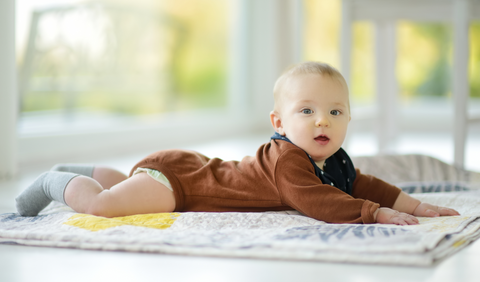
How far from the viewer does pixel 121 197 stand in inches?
39.9

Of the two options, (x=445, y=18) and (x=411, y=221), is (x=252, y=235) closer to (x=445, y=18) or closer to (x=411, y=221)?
(x=411, y=221)

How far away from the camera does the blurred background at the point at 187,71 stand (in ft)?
7.38

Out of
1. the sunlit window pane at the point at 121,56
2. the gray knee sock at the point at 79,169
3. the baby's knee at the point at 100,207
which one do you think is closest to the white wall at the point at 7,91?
the sunlit window pane at the point at 121,56

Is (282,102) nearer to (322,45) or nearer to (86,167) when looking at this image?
(86,167)

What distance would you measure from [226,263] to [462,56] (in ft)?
4.50

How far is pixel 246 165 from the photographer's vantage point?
106 cm

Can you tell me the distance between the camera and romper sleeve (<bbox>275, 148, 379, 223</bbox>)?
93 cm

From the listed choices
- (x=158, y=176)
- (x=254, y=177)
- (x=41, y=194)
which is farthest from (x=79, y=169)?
(x=254, y=177)

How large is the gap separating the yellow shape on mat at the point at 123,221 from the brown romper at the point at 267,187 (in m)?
0.07

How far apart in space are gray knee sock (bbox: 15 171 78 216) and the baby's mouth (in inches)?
19.4

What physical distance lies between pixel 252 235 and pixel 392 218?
0.26 m

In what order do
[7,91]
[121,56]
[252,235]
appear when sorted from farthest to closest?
[121,56] → [7,91] → [252,235]

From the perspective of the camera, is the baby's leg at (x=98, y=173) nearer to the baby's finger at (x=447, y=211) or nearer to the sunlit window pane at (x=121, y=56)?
the baby's finger at (x=447, y=211)

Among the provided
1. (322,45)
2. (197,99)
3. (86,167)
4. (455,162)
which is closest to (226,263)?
(86,167)
